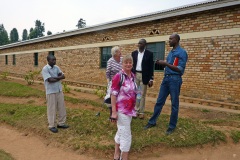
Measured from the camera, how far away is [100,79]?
1180 centimetres

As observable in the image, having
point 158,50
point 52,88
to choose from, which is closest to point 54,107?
point 52,88

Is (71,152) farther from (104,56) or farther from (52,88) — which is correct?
(104,56)

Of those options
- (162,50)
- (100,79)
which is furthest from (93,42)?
(162,50)

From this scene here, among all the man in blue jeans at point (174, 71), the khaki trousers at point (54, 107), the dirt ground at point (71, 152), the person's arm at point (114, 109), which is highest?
the man in blue jeans at point (174, 71)

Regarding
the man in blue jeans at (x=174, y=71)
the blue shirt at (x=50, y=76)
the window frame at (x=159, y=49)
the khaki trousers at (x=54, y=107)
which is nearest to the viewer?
the man in blue jeans at (x=174, y=71)

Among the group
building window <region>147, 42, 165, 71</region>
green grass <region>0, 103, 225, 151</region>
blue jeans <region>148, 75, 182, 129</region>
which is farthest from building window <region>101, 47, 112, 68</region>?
blue jeans <region>148, 75, 182, 129</region>

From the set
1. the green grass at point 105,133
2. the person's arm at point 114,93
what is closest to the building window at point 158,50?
the green grass at point 105,133

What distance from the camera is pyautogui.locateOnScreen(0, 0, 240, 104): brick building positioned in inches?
256

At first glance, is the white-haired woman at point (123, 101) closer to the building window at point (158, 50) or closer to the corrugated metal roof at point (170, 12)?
the corrugated metal roof at point (170, 12)

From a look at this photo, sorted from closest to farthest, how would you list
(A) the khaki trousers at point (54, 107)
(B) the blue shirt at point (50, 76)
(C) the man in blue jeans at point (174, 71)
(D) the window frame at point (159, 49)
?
(C) the man in blue jeans at point (174, 71), (B) the blue shirt at point (50, 76), (A) the khaki trousers at point (54, 107), (D) the window frame at point (159, 49)

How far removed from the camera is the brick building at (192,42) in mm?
6512

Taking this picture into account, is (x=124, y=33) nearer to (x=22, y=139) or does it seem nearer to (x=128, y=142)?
(x=22, y=139)

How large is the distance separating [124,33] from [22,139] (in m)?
7.24

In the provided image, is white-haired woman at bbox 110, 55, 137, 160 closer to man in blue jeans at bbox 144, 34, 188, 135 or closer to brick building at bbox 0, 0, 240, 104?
man in blue jeans at bbox 144, 34, 188, 135
